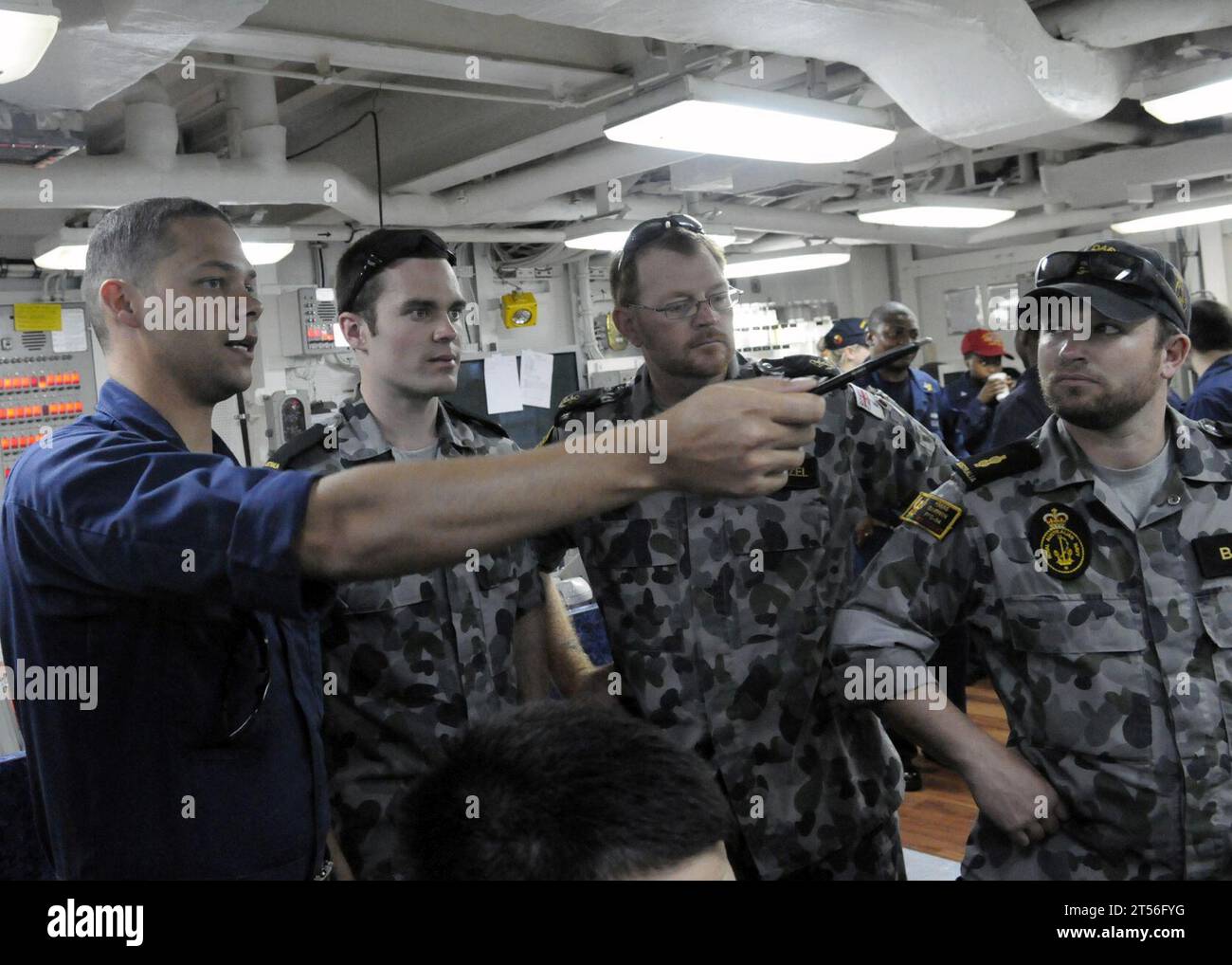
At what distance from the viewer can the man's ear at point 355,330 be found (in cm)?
207

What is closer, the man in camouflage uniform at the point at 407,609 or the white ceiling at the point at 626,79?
the man in camouflage uniform at the point at 407,609

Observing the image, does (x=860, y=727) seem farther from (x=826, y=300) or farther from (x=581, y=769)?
(x=826, y=300)

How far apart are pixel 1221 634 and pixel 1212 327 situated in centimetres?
293

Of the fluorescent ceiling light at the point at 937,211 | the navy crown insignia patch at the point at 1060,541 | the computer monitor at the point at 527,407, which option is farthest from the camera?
the computer monitor at the point at 527,407

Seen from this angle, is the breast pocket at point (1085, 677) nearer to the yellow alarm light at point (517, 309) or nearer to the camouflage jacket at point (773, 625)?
the camouflage jacket at point (773, 625)

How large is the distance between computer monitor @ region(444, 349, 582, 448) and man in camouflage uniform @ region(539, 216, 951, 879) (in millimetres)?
4362

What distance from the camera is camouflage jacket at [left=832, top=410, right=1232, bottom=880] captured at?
1.55 meters

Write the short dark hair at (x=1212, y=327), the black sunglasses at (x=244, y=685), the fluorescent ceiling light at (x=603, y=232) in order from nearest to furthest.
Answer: the black sunglasses at (x=244, y=685)
the short dark hair at (x=1212, y=327)
the fluorescent ceiling light at (x=603, y=232)

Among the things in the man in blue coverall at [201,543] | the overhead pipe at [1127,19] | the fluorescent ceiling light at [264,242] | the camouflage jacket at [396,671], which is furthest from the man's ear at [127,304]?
the fluorescent ceiling light at [264,242]

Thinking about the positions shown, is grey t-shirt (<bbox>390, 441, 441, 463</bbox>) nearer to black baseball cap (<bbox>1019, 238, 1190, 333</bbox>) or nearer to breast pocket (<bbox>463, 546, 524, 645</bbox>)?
breast pocket (<bbox>463, 546, 524, 645</bbox>)

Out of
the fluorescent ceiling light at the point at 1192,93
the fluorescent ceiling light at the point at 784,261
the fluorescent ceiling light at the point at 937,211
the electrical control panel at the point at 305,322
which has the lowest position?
the electrical control panel at the point at 305,322

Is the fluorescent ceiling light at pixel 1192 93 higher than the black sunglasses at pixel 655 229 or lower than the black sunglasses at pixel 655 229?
higher

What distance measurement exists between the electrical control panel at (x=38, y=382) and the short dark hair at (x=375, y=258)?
3.95 metres

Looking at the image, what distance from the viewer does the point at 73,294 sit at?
5.68m
